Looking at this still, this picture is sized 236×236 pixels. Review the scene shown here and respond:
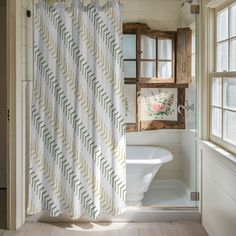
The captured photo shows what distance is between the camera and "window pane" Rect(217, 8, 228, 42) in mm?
3150

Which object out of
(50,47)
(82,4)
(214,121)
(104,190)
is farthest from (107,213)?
(82,4)

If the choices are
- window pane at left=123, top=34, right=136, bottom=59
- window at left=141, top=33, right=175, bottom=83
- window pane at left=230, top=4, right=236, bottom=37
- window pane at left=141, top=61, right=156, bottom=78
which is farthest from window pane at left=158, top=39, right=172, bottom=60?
window pane at left=230, top=4, right=236, bottom=37

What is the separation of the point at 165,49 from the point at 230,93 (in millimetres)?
1542

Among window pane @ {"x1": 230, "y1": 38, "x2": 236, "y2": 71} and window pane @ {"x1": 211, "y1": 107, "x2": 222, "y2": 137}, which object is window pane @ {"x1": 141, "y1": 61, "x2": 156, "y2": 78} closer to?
window pane @ {"x1": 211, "y1": 107, "x2": 222, "y2": 137}

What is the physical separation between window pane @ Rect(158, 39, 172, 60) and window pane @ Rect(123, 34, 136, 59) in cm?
31

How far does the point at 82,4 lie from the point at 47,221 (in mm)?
1998

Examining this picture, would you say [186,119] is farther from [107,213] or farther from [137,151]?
[107,213]

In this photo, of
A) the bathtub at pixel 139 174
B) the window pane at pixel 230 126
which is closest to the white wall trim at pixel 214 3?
the window pane at pixel 230 126

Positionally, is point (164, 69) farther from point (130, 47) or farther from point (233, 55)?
point (233, 55)

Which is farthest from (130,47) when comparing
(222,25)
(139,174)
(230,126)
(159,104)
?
(230,126)

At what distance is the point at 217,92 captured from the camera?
11.2 ft

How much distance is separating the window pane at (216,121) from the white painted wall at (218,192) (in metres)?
0.15

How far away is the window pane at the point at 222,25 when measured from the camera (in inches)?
124

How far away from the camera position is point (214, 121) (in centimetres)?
347
